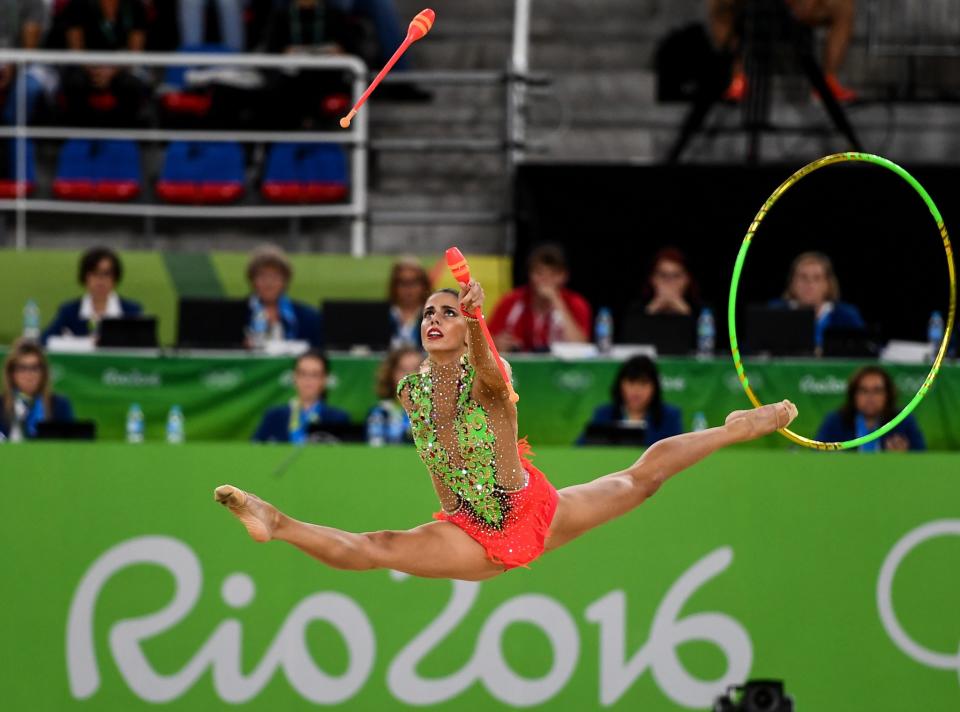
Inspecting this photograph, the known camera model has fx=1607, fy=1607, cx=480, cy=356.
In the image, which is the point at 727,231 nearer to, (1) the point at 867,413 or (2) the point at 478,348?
(1) the point at 867,413

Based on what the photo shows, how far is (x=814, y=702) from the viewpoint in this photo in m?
7.24

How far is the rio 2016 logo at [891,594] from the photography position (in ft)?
23.7

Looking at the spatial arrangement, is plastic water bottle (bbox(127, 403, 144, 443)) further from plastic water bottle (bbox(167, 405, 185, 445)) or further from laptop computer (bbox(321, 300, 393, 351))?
laptop computer (bbox(321, 300, 393, 351))

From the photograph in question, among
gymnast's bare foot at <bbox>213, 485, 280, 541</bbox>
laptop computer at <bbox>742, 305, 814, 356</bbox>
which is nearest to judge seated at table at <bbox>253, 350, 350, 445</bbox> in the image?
laptop computer at <bbox>742, 305, 814, 356</bbox>

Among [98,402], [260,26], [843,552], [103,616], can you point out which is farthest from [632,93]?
[103,616]

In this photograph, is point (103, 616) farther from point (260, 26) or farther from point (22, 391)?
point (260, 26)

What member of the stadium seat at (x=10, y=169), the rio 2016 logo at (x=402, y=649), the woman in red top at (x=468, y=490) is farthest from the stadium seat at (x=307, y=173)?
the woman in red top at (x=468, y=490)

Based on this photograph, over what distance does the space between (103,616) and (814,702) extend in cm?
322

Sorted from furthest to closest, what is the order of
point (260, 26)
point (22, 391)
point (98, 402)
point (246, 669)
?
point (260, 26) → point (98, 402) → point (22, 391) → point (246, 669)

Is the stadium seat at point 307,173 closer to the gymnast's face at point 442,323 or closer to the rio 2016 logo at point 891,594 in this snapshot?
the rio 2016 logo at point 891,594

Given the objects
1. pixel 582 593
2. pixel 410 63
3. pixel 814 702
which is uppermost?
pixel 410 63

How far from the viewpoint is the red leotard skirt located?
19.2 feet

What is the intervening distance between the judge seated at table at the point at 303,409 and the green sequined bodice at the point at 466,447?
8.66 ft

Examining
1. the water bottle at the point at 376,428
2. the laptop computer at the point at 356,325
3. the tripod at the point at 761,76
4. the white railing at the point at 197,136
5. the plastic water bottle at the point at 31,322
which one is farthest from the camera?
the tripod at the point at 761,76
